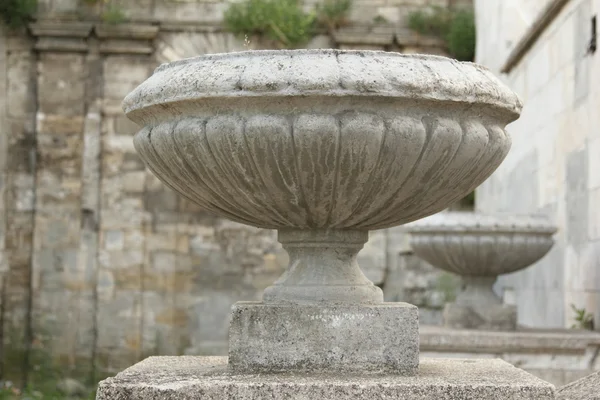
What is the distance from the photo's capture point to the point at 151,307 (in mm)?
11719

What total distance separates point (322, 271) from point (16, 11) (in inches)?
371

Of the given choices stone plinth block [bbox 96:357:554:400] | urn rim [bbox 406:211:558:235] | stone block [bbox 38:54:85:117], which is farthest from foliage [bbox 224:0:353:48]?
stone plinth block [bbox 96:357:554:400]

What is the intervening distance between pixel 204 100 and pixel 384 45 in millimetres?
9443

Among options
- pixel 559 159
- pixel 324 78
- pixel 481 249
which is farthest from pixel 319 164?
pixel 559 159

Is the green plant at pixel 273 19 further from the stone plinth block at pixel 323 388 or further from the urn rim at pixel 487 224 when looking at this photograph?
the stone plinth block at pixel 323 388

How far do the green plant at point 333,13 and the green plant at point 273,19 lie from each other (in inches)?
10.9

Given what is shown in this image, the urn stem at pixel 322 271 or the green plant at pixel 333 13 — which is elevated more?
the green plant at pixel 333 13

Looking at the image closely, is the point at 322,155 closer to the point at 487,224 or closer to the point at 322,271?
the point at 322,271

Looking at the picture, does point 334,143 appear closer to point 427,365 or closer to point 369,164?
point 369,164

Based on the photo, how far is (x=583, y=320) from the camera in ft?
20.7

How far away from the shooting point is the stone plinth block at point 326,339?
2.76 m

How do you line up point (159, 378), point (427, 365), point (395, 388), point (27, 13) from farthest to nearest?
1. point (27, 13)
2. point (427, 365)
3. point (159, 378)
4. point (395, 388)

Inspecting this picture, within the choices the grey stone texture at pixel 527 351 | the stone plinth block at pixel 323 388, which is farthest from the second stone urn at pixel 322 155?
the grey stone texture at pixel 527 351

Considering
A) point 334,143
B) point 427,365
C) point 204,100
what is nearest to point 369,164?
point 334,143
